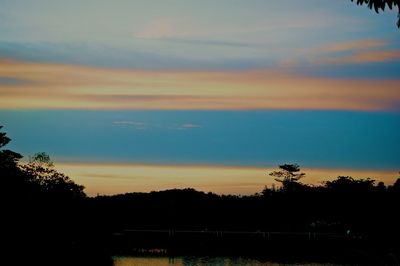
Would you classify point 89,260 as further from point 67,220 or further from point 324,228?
point 324,228

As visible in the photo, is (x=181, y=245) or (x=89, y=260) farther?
(x=181, y=245)

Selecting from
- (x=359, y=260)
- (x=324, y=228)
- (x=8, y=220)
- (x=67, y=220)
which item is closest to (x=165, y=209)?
(x=324, y=228)

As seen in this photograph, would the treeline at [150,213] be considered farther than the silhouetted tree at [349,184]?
No

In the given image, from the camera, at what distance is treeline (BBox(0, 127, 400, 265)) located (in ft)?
177

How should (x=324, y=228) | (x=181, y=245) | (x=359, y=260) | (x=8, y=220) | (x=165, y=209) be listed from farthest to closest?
1. (x=165, y=209)
2. (x=324, y=228)
3. (x=181, y=245)
4. (x=359, y=260)
5. (x=8, y=220)

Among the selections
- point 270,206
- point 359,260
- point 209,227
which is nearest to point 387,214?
point 359,260

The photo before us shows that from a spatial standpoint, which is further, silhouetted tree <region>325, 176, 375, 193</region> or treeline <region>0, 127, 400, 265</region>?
→ silhouetted tree <region>325, 176, 375, 193</region>

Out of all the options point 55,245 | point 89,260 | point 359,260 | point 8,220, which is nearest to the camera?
point 8,220

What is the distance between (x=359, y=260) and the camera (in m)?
93.9

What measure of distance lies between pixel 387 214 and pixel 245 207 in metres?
80.5

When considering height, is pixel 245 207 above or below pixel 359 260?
above

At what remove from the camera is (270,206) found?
548 feet

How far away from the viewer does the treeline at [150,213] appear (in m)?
54.0

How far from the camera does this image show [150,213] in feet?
584
